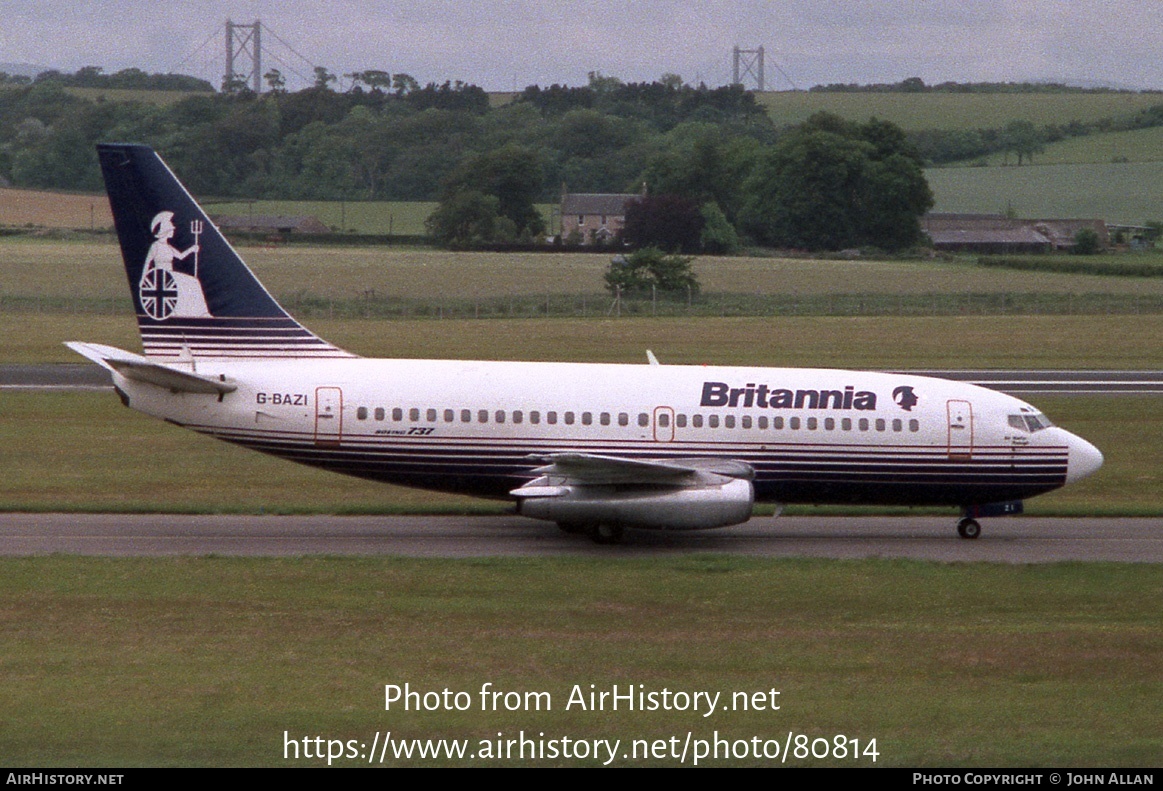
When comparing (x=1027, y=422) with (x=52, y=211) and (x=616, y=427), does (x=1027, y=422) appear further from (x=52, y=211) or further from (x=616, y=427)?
(x=52, y=211)

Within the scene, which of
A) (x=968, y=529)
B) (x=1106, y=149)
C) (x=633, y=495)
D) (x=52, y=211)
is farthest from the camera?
(x=1106, y=149)

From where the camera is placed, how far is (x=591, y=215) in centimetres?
12400

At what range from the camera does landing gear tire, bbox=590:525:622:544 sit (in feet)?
80.4

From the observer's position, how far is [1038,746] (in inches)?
539

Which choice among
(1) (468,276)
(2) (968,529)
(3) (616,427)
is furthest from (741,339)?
(3) (616,427)

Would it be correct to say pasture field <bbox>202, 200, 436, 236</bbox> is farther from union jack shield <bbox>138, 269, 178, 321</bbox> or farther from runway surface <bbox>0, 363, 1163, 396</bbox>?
Answer: union jack shield <bbox>138, 269, 178, 321</bbox>

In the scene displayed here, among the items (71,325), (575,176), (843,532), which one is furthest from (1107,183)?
(843,532)

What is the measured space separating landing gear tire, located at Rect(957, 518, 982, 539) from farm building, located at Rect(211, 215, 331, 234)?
88.2m

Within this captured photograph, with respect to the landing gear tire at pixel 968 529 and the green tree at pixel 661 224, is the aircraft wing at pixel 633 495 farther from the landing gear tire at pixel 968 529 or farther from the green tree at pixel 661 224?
the green tree at pixel 661 224

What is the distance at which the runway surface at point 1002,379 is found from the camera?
4647cm

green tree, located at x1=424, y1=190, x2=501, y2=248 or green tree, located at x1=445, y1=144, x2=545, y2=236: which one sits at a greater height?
green tree, located at x1=445, y1=144, x2=545, y2=236

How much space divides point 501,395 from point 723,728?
466 inches

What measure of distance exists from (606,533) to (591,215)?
3978 inches

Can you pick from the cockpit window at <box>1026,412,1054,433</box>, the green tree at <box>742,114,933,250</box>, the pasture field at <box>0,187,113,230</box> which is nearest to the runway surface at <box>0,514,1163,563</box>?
the cockpit window at <box>1026,412,1054,433</box>
